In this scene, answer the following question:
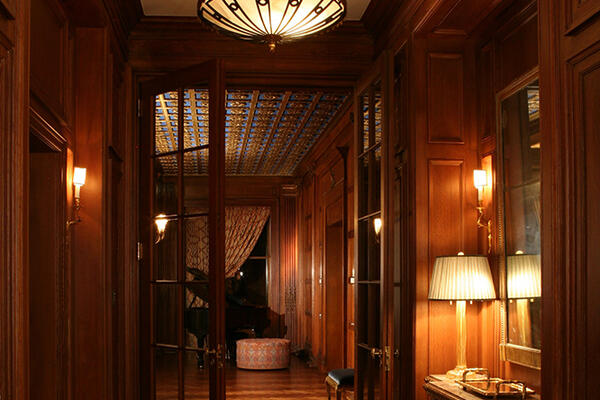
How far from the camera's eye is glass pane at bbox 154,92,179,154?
5.37m

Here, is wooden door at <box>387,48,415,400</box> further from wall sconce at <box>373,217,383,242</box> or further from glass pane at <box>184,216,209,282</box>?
glass pane at <box>184,216,209,282</box>

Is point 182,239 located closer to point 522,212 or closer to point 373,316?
point 373,316

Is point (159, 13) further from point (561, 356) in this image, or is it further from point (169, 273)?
point (561, 356)

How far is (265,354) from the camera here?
1258 centimetres

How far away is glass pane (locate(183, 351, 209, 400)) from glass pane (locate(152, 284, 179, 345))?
0.19 m

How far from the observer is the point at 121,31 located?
5.18 meters

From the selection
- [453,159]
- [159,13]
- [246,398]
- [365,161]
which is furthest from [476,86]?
[246,398]

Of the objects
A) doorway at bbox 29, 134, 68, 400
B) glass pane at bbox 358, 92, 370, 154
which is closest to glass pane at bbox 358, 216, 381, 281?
glass pane at bbox 358, 92, 370, 154

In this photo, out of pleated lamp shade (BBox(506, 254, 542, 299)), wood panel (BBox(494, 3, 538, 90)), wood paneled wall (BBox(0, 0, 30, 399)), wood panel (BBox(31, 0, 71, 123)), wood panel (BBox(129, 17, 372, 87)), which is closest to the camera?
wood paneled wall (BBox(0, 0, 30, 399))

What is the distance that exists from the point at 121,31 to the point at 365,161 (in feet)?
6.37

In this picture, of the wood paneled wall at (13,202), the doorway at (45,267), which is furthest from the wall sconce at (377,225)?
the wood paneled wall at (13,202)

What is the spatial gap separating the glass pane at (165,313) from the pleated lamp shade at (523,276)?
221 centimetres

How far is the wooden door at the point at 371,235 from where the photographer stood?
4.74 meters

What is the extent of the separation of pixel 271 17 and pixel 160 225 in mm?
1947
